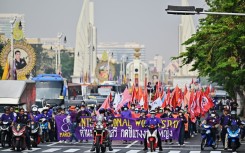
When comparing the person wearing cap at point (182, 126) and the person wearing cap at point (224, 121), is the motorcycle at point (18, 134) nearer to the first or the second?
the person wearing cap at point (182, 126)

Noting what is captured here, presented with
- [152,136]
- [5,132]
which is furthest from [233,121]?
[5,132]

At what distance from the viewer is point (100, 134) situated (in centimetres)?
2689

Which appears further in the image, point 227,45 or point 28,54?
point 28,54

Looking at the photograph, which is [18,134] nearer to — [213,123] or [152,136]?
[152,136]

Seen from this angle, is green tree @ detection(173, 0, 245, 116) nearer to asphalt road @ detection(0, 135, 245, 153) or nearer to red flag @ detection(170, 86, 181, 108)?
red flag @ detection(170, 86, 181, 108)

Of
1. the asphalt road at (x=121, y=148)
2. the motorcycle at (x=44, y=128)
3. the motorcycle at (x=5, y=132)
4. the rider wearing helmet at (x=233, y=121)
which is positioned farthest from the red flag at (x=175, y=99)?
the motorcycle at (x=5, y=132)

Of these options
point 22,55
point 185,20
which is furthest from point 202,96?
A: point 185,20

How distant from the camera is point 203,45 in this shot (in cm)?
4781

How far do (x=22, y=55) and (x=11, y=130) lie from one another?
36.9 meters

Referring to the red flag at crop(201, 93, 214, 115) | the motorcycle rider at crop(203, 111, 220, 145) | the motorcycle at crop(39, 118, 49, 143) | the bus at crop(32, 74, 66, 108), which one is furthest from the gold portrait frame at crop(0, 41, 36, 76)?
the motorcycle rider at crop(203, 111, 220, 145)

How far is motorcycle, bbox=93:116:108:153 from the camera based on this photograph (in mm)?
26891

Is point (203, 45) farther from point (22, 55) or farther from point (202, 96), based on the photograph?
point (22, 55)

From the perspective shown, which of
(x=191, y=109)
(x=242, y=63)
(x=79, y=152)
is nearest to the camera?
Result: (x=79, y=152)

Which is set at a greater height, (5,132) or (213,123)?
(213,123)
